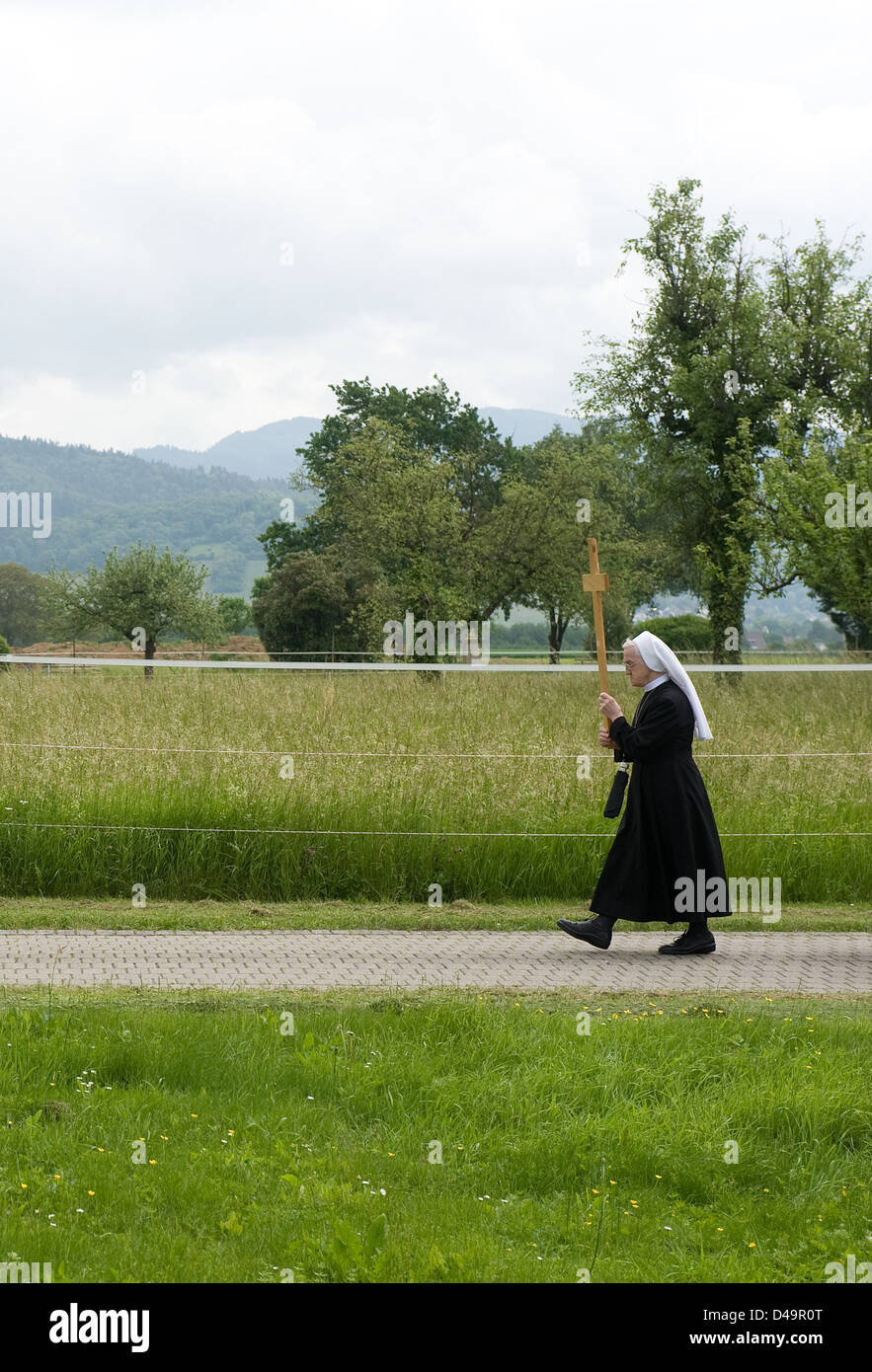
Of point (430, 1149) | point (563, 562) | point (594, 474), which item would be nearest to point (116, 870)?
point (430, 1149)

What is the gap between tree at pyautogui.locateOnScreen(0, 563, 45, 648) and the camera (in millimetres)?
150500

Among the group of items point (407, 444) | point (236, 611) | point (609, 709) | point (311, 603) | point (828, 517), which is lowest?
point (609, 709)

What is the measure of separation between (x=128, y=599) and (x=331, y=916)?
66869mm

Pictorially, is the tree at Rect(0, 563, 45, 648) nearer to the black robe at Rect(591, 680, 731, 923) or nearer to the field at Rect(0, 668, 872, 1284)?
the field at Rect(0, 668, 872, 1284)

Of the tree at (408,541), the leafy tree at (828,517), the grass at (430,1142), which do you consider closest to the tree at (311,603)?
the tree at (408,541)

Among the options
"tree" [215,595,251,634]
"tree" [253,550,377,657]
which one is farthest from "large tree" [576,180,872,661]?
"tree" [215,595,251,634]

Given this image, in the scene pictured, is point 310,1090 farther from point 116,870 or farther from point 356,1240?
point 116,870

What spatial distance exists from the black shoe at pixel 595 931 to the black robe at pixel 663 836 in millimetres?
144

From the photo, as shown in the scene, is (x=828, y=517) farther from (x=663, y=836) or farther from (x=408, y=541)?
(x=663, y=836)

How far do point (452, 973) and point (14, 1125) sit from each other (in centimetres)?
344

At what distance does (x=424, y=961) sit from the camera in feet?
28.8

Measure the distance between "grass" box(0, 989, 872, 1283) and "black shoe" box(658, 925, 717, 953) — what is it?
197 cm

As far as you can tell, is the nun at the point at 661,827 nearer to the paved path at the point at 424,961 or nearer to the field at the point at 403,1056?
the paved path at the point at 424,961

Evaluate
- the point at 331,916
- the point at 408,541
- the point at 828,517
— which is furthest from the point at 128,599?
the point at 331,916
